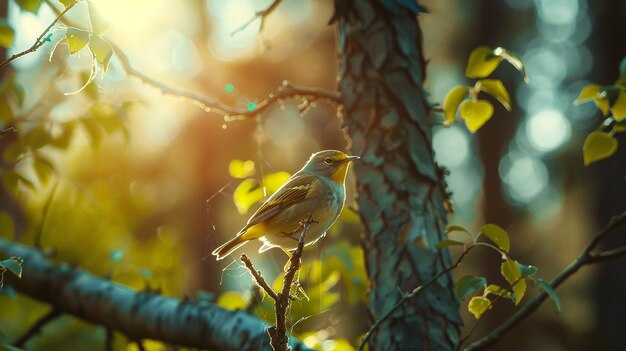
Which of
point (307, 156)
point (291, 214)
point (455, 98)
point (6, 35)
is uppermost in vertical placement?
point (307, 156)

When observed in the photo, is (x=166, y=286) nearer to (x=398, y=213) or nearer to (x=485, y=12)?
(x=398, y=213)

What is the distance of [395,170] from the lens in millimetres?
2400

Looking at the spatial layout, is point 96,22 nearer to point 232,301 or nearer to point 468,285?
point 468,285

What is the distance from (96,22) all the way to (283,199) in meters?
1.02

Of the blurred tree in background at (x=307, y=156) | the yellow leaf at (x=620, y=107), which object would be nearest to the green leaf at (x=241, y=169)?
the blurred tree in background at (x=307, y=156)

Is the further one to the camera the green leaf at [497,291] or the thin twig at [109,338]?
the thin twig at [109,338]

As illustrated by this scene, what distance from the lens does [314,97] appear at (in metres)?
2.69

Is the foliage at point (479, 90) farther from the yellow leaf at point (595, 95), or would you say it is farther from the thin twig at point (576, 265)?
the thin twig at point (576, 265)

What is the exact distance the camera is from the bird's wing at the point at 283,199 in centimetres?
213

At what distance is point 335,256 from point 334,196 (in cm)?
82

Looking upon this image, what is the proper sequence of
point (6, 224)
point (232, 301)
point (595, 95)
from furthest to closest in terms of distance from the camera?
point (232, 301) → point (6, 224) → point (595, 95)

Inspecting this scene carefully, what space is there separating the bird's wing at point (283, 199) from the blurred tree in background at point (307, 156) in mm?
182

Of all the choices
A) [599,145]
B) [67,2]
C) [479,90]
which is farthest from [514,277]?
[67,2]

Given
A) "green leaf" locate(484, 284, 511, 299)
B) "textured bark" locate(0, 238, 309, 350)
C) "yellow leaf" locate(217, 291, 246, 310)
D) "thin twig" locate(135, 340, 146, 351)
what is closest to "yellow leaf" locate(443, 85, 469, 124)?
"green leaf" locate(484, 284, 511, 299)
